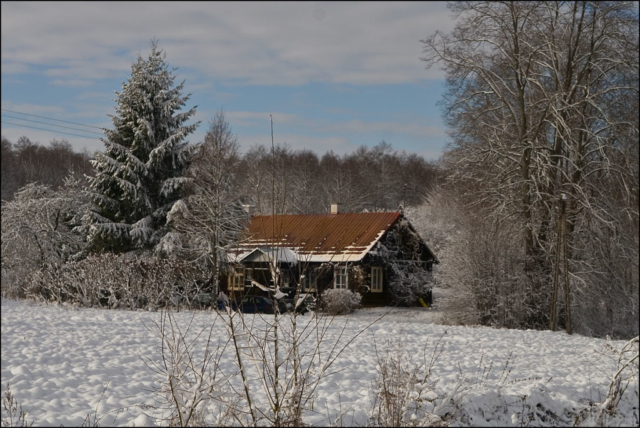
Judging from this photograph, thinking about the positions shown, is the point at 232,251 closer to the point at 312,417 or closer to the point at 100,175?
the point at 100,175

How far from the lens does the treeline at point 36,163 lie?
23375 mm

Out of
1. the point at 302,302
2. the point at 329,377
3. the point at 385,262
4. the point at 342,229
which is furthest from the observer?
the point at 342,229

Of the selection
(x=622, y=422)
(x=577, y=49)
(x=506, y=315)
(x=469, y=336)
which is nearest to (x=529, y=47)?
(x=577, y=49)

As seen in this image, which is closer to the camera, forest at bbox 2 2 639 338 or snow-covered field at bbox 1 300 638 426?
snow-covered field at bbox 1 300 638 426

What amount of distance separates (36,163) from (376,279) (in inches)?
581

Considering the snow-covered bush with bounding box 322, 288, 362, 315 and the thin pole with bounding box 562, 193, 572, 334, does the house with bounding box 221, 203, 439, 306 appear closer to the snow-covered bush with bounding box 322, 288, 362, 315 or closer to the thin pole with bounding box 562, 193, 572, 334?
the snow-covered bush with bounding box 322, 288, 362, 315

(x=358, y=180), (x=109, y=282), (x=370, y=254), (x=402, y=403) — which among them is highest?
(x=358, y=180)

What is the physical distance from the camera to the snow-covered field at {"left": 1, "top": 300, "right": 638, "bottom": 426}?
6.89m

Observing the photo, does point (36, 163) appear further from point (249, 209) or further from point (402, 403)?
point (402, 403)

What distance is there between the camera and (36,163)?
24.0 metres

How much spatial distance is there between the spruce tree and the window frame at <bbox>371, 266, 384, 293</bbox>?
975 centimetres

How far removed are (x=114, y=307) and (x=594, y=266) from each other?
14507 mm

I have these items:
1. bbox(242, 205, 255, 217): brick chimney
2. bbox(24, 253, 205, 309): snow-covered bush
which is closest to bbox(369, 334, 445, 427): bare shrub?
bbox(24, 253, 205, 309): snow-covered bush

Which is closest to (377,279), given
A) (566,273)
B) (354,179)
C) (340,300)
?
(340,300)
